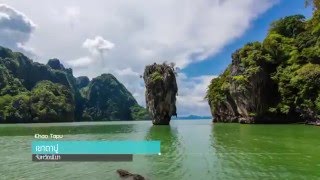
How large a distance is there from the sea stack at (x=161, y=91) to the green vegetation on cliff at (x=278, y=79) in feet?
37.5

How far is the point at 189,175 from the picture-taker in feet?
55.1

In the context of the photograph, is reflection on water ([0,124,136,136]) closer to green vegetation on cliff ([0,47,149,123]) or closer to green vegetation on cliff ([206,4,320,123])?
green vegetation on cliff ([206,4,320,123])

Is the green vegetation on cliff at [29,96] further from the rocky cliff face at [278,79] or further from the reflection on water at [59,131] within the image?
the rocky cliff face at [278,79]

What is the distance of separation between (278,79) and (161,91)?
72.1 feet

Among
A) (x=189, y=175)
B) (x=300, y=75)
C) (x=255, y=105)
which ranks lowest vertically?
(x=189, y=175)

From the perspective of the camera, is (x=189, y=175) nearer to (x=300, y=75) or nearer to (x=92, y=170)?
(x=92, y=170)

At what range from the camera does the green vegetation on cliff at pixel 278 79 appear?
187 feet

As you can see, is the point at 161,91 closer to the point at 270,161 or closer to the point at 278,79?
the point at 278,79

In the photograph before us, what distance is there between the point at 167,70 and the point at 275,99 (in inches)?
839

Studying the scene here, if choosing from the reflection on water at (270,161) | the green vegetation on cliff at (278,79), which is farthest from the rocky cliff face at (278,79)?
the reflection on water at (270,161)

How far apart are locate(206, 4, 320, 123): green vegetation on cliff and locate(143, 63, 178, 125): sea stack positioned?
1142cm

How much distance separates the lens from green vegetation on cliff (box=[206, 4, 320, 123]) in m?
56.9

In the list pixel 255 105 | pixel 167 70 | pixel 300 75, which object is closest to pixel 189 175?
pixel 300 75

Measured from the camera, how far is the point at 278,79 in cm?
6419
